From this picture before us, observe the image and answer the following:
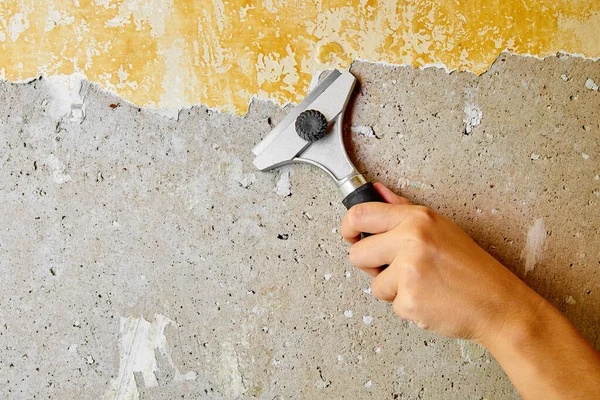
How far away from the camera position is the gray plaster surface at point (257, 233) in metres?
1.16

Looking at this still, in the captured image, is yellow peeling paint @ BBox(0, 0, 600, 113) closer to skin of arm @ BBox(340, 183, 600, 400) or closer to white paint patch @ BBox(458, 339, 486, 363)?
skin of arm @ BBox(340, 183, 600, 400)

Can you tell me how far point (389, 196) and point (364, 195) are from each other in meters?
0.06

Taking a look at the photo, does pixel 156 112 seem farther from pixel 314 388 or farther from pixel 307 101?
pixel 314 388

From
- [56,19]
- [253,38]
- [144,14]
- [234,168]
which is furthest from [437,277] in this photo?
[56,19]

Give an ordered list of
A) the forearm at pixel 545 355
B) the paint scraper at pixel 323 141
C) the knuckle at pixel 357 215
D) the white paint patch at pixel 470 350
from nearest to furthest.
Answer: the forearm at pixel 545 355, the knuckle at pixel 357 215, the paint scraper at pixel 323 141, the white paint patch at pixel 470 350

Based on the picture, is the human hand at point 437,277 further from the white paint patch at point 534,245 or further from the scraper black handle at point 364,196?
the white paint patch at point 534,245

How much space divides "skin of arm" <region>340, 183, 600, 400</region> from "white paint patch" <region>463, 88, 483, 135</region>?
311mm

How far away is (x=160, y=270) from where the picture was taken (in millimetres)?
1180

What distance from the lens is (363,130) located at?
1167mm

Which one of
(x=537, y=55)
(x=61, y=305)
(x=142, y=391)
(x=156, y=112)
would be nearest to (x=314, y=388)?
(x=142, y=391)

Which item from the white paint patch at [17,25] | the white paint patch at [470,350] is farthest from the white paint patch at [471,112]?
the white paint patch at [17,25]

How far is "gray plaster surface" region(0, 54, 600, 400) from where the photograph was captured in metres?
1.16

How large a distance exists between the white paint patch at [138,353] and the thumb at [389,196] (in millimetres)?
572

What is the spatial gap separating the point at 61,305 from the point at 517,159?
1106 millimetres
